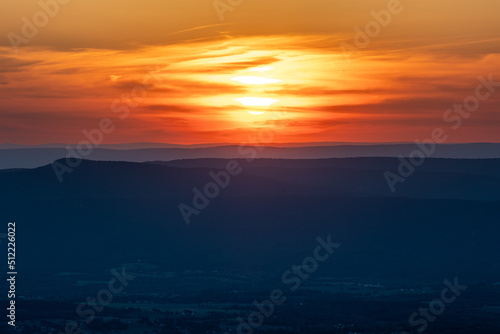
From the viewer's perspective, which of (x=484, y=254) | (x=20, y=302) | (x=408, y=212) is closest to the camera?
(x=20, y=302)

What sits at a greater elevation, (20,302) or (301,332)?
(20,302)

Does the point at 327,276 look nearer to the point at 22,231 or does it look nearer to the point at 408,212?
the point at 408,212

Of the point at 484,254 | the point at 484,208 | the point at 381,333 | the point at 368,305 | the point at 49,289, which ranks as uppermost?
the point at 484,208

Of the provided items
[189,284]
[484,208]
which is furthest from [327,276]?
[484,208]

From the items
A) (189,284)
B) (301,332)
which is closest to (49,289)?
(189,284)

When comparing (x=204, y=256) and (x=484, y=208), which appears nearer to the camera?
(x=204, y=256)

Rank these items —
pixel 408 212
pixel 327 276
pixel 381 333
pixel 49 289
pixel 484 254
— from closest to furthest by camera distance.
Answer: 1. pixel 381 333
2. pixel 49 289
3. pixel 327 276
4. pixel 484 254
5. pixel 408 212
